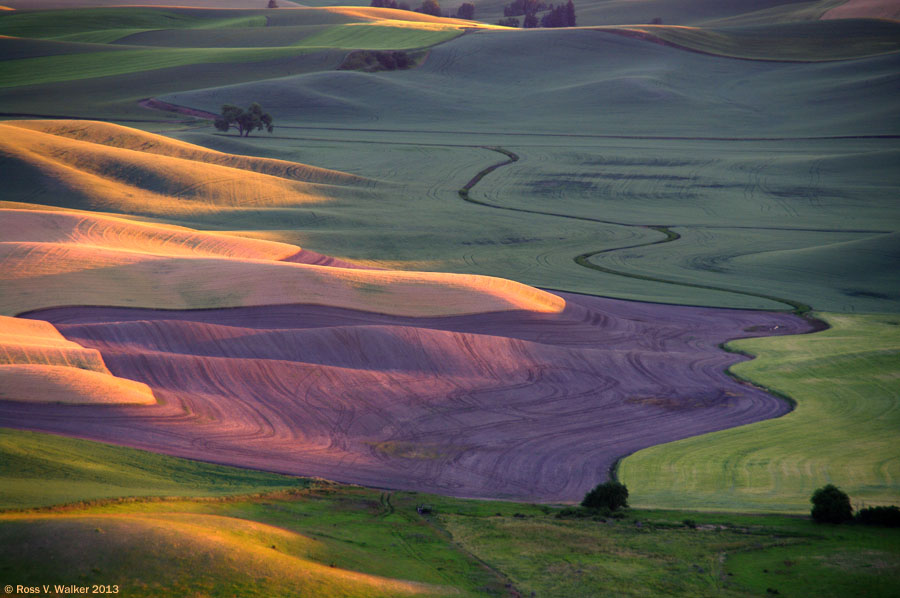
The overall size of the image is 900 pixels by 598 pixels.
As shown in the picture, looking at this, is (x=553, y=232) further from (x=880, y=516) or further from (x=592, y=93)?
(x=592, y=93)

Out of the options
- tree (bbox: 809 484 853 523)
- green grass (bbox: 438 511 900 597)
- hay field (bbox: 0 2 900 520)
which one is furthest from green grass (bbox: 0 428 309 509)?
tree (bbox: 809 484 853 523)

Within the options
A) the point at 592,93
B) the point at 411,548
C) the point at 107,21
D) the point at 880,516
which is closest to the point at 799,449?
the point at 880,516

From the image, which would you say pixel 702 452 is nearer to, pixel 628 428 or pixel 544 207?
pixel 628 428

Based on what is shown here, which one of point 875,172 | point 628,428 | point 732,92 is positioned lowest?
point 628,428

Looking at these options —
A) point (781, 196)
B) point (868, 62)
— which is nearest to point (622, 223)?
point (781, 196)

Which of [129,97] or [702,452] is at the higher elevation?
[129,97]

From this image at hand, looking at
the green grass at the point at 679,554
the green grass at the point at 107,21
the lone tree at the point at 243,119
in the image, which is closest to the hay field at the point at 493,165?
the green grass at the point at 107,21

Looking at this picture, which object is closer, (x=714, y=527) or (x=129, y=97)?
(x=714, y=527)
